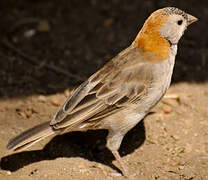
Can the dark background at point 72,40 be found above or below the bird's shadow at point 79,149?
above

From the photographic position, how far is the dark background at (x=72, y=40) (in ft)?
23.4

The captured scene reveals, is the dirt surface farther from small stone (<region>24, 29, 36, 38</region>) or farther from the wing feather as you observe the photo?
the wing feather

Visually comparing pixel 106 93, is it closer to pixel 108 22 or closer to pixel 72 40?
pixel 72 40

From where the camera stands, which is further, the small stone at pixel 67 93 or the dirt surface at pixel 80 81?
the small stone at pixel 67 93

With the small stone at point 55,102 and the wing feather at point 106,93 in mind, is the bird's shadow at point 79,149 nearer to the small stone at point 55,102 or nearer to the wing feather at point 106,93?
the small stone at point 55,102

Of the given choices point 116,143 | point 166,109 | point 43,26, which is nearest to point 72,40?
point 43,26

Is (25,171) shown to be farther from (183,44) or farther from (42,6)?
(42,6)

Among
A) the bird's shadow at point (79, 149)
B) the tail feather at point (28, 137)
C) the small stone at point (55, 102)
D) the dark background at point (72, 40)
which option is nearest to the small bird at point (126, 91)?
the tail feather at point (28, 137)

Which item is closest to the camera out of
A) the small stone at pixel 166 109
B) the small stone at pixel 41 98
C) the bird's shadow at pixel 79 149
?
the bird's shadow at pixel 79 149

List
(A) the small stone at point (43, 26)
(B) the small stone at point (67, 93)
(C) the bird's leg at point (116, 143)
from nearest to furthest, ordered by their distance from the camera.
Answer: (C) the bird's leg at point (116, 143) → (B) the small stone at point (67, 93) → (A) the small stone at point (43, 26)

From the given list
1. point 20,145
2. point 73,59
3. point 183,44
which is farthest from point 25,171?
point 183,44

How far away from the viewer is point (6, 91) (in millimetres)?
6723

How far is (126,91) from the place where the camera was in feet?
17.1

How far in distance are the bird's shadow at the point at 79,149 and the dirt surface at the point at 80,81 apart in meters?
0.01
